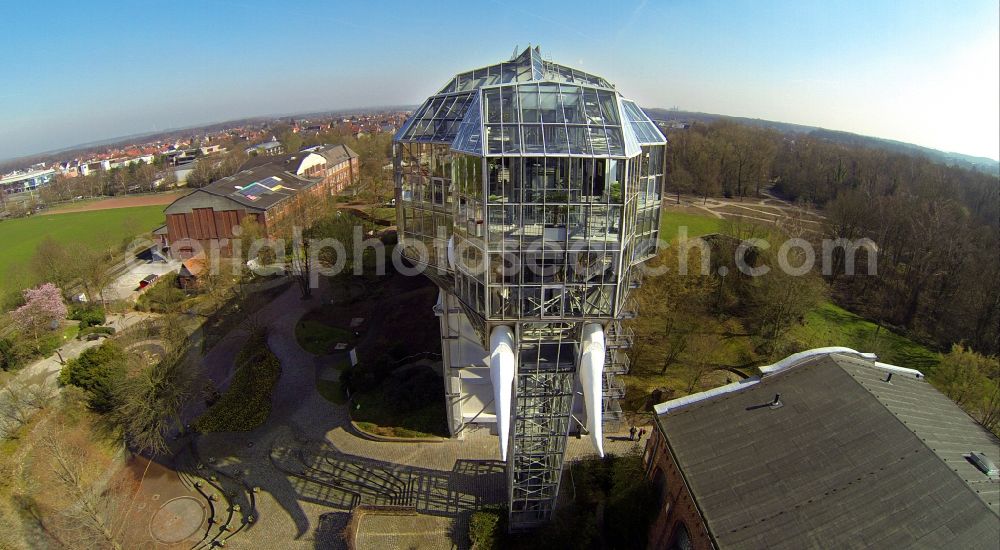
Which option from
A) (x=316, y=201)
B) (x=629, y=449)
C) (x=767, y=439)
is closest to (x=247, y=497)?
(x=629, y=449)

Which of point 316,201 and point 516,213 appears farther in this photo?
point 316,201

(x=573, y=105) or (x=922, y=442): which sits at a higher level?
(x=573, y=105)

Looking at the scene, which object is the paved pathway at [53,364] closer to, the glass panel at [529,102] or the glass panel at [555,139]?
the glass panel at [529,102]

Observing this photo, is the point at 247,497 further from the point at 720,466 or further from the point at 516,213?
the point at 720,466

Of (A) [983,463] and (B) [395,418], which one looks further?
(B) [395,418]

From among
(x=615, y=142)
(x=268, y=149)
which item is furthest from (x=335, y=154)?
(x=615, y=142)

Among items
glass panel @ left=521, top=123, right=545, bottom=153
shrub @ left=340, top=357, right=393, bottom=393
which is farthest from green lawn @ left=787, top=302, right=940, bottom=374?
shrub @ left=340, top=357, right=393, bottom=393

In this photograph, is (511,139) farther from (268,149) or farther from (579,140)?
(268,149)
